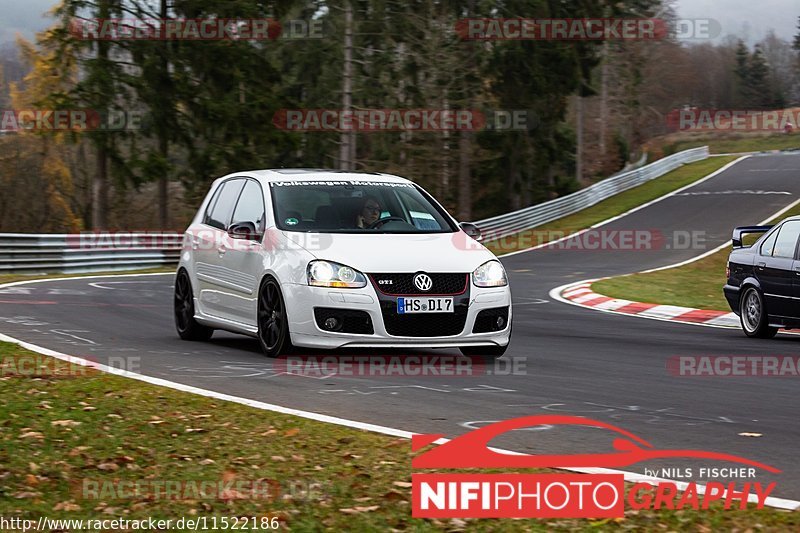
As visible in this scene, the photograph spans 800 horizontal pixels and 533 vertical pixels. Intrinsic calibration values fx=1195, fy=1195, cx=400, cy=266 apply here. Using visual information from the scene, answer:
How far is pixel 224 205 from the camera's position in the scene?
12.3 metres

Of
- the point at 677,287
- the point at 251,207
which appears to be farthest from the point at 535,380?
the point at 677,287

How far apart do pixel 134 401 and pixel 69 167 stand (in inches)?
1998

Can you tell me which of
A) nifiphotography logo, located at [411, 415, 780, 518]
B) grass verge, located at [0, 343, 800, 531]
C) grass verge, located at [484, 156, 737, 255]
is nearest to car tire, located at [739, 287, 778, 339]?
nifiphotography logo, located at [411, 415, 780, 518]

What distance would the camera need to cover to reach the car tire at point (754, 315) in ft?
47.4

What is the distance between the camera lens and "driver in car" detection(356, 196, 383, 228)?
11.1m

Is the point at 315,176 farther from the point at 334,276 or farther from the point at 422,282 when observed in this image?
the point at 422,282

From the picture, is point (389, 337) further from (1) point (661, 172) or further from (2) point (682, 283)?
(1) point (661, 172)

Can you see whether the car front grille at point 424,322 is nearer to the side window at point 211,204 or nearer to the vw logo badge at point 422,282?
the vw logo badge at point 422,282

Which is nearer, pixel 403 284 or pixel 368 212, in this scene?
pixel 403 284

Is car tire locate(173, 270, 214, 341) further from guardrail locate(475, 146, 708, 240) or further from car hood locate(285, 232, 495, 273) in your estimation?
guardrail locate(475, 146, 708, 240)

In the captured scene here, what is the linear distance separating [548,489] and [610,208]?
44167 mm

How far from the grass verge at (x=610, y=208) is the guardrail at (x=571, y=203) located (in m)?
0.29

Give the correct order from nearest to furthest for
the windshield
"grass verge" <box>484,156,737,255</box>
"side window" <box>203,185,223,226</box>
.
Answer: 1. the windshield
2. "side window" <box>203,185,223,226</box>
3. "grass verge" <box>484,156,737,255</box>

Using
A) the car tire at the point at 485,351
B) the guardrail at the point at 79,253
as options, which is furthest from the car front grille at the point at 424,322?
the guardrail at the point at 79,253
